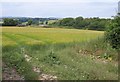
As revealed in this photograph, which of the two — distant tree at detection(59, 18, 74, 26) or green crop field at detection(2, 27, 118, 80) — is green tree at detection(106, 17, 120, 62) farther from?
distant tree at detection(59, 18, 74, 26)

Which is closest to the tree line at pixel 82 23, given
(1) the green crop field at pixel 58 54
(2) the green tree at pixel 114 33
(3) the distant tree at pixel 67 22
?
(3) the distant tree at pixel 67 22

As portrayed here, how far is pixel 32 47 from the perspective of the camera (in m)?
9.03

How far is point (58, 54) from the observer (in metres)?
7.81

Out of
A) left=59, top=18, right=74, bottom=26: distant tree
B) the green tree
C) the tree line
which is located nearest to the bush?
the green tree

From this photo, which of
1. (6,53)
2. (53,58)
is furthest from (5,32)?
(53,58)

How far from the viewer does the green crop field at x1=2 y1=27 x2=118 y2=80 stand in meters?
6.03

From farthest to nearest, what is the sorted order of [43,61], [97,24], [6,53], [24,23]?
[97,24], [24,23], [6,53], [43,61]

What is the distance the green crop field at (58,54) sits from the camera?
6.03 m

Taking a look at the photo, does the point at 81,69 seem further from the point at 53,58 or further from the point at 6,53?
the point at 6,53

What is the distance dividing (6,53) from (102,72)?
10.2 feet

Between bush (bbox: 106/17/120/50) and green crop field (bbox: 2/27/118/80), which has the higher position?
bush (bbox: 106/17/120/50)

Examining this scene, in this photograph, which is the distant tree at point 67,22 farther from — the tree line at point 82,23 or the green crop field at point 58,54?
the green crop field at point 58,54

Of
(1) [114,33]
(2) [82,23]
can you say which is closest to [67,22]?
(2) [82,23]

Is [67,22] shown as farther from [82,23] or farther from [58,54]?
[58,54]
